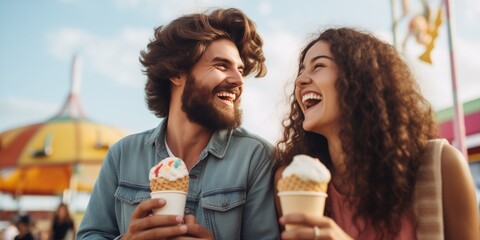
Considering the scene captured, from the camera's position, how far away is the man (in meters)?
2.58

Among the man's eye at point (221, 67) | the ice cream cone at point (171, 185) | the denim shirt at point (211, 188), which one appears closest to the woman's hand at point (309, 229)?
the ice cream cone at point (171, 185)

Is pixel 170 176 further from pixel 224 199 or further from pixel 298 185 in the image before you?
pixel 298 185

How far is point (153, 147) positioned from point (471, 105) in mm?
7035

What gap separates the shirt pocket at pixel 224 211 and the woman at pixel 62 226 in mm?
6565

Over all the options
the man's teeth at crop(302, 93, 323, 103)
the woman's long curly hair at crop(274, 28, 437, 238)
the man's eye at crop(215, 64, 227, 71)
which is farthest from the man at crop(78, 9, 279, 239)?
the man's teeth at crop(302, 93, 323, 103)

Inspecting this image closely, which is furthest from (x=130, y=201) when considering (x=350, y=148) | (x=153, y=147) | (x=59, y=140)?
(x=59, y=140)

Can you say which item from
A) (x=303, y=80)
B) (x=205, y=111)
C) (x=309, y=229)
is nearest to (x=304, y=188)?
(x=309, y=229)

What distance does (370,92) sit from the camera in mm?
2369

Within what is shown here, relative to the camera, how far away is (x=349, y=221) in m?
2.28

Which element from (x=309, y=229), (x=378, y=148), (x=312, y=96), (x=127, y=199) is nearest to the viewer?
(x=309, y=229)

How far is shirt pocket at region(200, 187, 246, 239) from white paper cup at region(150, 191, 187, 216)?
508mm

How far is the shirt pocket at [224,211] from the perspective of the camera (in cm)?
253

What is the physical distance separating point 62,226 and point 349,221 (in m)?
7.40

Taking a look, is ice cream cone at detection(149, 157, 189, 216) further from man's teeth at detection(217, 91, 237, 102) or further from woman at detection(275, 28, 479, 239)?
man's teeth at detection(217, 91, 237, 102)
